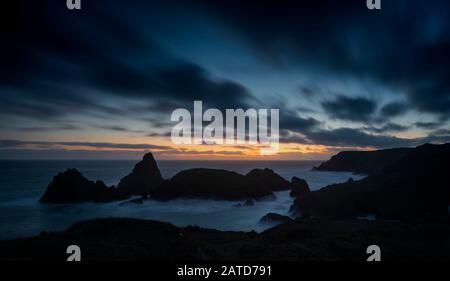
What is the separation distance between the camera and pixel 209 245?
30.1 ft

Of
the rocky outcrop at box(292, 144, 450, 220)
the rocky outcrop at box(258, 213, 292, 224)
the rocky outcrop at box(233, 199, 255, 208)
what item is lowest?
the rocky outcrop at box(233, 199, 255, 208)

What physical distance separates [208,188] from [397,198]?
26383mm

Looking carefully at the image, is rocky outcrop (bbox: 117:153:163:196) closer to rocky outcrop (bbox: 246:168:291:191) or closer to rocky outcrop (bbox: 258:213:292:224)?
rocky outcrop (bbox: 246:168:291:191)

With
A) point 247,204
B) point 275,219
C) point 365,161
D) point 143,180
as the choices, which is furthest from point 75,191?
point 365,161

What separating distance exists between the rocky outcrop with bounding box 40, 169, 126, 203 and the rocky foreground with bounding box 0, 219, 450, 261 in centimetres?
2978

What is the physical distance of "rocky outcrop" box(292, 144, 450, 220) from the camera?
21047 mm

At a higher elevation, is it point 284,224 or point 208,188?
point 284,224

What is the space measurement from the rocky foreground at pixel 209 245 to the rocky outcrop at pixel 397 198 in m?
10.3

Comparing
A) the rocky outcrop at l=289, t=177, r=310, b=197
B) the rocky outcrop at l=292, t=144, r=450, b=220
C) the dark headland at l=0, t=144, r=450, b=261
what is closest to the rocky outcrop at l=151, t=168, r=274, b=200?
the dark headland at l=0, t=144, r=450, b=261

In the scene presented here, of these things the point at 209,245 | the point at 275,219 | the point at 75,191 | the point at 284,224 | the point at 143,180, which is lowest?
the point at 275,219

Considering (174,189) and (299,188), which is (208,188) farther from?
(299,188)
